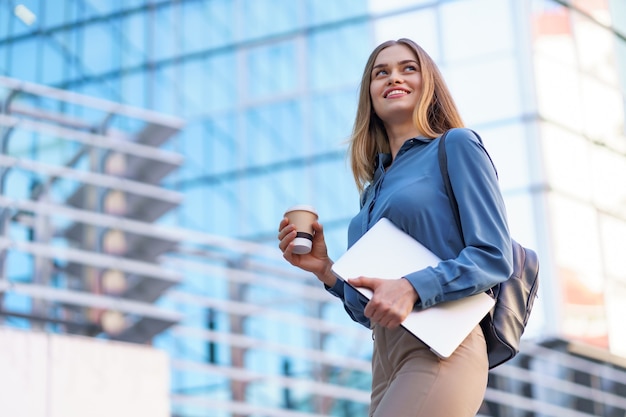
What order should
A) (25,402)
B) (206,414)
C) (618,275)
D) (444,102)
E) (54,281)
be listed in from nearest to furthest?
(444,102) → (25,402) → (54,281) → (618,275) → (206,414)

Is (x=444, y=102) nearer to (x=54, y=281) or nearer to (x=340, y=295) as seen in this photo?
(x=340, y=295)

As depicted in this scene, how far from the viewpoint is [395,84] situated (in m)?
2.92

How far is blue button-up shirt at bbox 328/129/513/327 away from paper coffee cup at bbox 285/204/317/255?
0.12m

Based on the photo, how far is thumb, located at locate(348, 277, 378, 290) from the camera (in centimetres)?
253

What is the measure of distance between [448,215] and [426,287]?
0.24m

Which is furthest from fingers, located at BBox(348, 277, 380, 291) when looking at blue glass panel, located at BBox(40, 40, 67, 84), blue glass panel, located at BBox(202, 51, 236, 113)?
blue glass panel, located at BBox(202, 51, 236, 113)

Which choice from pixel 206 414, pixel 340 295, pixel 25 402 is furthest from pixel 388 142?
pixel 206 414

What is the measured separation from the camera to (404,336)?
8.74 feet

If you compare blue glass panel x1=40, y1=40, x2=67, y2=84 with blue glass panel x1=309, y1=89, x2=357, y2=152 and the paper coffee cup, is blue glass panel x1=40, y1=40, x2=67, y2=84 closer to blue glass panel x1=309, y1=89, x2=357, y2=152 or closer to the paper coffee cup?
blue glass panel x1=309, y1=89, x2=357, y2=152

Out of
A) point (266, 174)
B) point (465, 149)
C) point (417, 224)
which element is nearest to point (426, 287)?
point (417, 224)

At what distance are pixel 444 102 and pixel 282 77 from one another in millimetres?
25760

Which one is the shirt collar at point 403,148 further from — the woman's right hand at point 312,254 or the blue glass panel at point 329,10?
A: the blue glass panel at point 329,10

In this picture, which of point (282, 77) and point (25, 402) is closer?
point (25, 402)

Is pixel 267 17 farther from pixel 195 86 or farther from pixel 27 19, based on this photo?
pixel 27 19
